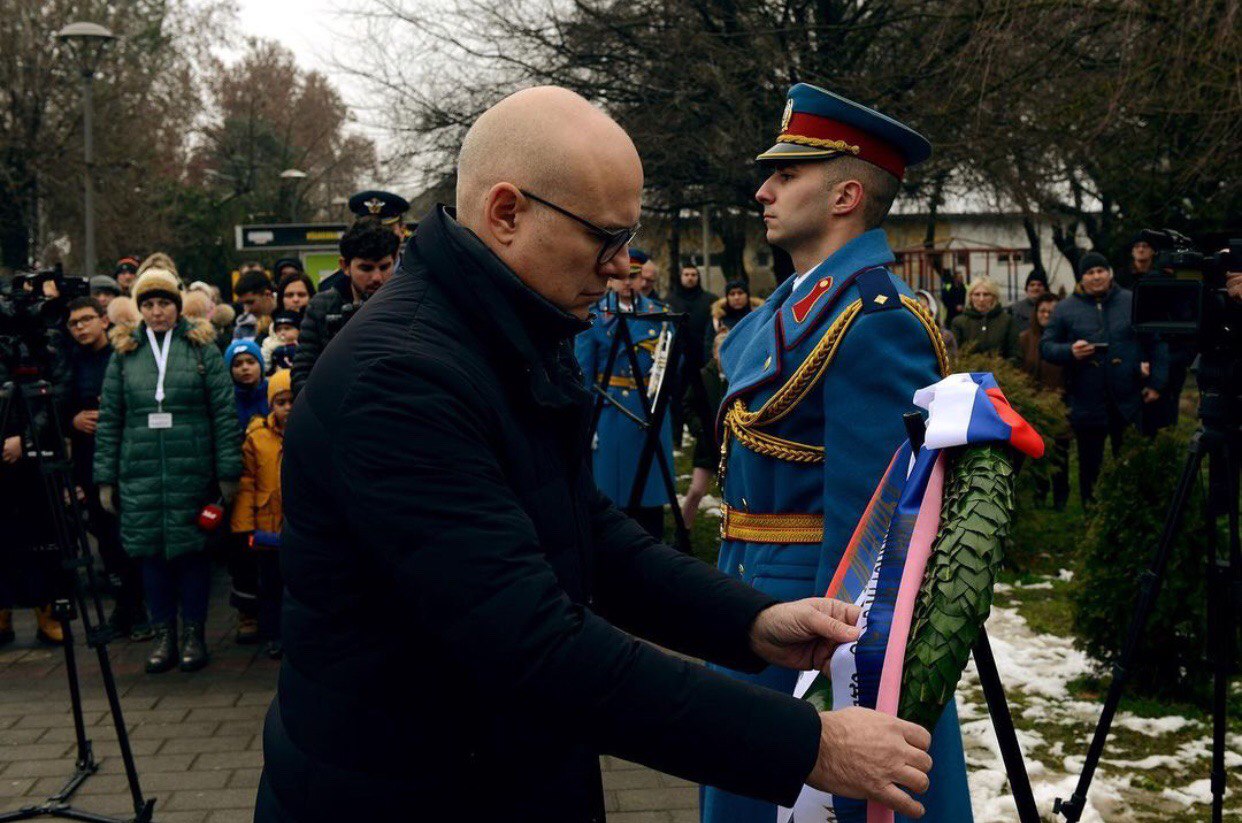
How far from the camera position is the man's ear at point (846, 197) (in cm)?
328

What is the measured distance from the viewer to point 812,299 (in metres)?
3.21

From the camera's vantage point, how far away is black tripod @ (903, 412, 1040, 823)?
190cm

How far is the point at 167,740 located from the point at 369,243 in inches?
91.3

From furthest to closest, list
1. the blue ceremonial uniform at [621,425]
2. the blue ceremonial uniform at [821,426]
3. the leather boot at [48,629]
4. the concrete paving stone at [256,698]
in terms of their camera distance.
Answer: the blue ceremonial uniform at [621,425] → the leather boot at [48,629] → the concrete paving stone at [256,698] → the blue ceremonial uniform at [821,426]

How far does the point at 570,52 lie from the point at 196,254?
21292 mm

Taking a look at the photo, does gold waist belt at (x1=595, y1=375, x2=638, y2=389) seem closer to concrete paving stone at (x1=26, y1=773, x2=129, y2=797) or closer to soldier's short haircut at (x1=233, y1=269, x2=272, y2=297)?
soldier's short haircut at (x1=233, y1=269, x2=272, y2=297)

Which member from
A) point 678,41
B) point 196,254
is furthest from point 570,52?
point 196,254

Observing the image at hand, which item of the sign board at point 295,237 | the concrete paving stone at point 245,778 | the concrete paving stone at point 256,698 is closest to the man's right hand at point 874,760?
→ the concrete paving stone at point 245,778

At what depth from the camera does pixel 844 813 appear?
201cm

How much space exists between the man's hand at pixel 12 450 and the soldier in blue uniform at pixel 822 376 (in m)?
4.69

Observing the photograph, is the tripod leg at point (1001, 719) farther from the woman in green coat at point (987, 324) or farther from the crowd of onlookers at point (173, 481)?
the woman in green coat at point (987, 324)

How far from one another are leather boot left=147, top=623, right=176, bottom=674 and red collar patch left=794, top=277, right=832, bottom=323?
4.67 metres

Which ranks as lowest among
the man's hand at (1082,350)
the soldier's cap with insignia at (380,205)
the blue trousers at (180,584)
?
the blue trousers at (180,584)

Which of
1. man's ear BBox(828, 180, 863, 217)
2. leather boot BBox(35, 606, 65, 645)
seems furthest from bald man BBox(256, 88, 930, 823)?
leather boot BBox(35, 606, 65, 645)
